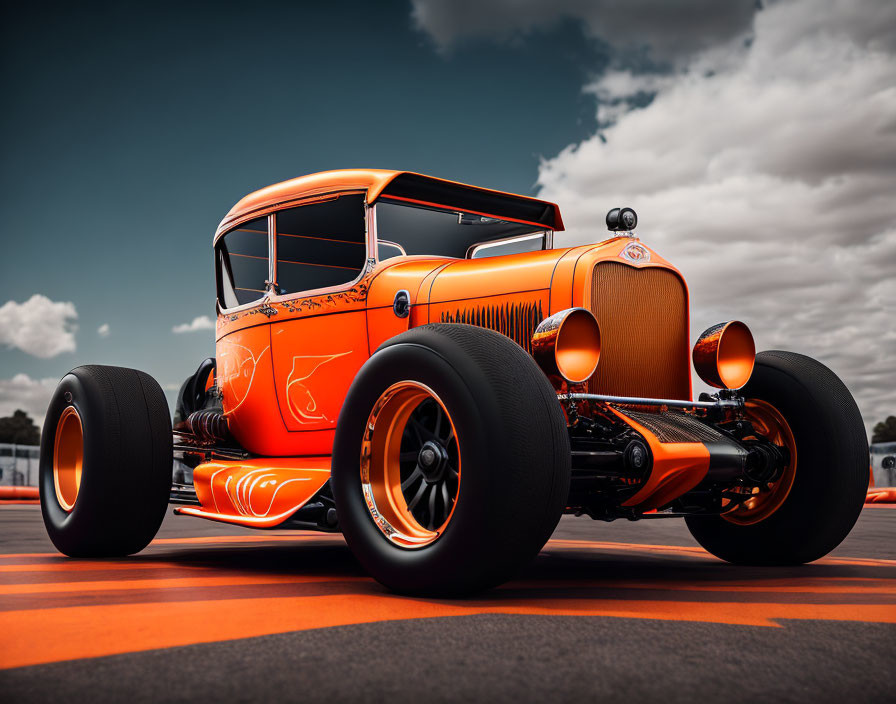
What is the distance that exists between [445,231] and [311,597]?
118 inches

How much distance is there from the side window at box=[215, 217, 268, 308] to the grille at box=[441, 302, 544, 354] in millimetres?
1847

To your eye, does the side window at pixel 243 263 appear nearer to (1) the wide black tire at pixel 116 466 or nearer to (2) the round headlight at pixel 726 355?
(1) the wide black tire at pixel 116 466

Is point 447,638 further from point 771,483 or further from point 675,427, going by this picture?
point 771,483

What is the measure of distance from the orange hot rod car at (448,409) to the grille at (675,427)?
2cm

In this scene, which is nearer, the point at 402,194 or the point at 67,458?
the point at 402,194

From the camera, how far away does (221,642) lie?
2.30 m

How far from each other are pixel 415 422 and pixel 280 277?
7.47ft

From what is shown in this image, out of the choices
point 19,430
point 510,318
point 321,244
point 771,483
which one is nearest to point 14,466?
point 321,244

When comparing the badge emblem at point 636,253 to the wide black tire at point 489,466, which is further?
the badge emblem at point 636,253

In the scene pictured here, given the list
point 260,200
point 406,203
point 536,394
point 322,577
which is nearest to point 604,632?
point 536,394

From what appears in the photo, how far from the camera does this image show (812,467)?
15.3 ft

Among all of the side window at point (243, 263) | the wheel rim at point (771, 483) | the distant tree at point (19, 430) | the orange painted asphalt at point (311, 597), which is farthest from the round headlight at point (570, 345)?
the distant tree at point (19, 430)

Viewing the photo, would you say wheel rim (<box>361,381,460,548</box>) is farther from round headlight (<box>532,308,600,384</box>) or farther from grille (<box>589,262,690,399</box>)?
grille (<box>589,262,690,399</box>)

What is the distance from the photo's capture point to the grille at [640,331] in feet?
14.3
